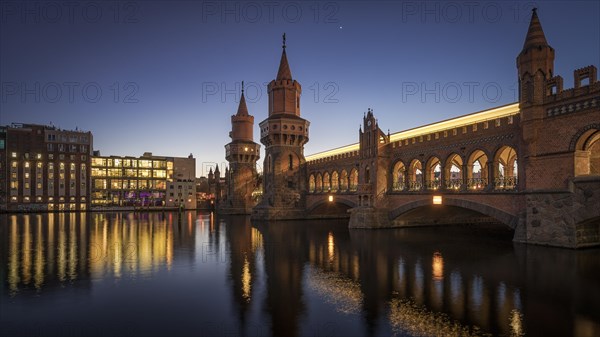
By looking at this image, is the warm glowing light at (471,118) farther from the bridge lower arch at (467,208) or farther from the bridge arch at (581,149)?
the bridge lower arch at (467,208)

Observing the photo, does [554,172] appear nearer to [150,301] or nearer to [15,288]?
[150,301]

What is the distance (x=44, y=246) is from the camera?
1079 inches

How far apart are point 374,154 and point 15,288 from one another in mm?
33103

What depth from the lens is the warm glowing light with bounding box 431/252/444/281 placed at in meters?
17.1

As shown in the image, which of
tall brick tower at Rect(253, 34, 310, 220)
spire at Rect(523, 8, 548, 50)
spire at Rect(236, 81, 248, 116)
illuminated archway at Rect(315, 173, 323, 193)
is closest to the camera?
spire at Rect(523, 8, 548, 50)

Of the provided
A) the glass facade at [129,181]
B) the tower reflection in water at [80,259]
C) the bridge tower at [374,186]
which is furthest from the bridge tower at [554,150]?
the glass facade at [129,181]

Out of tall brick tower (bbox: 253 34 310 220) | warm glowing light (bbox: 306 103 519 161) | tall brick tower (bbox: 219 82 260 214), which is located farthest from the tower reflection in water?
tall brick tower (bbox: 219 82 260 214)

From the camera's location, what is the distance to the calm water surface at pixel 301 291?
Result: 35.8 ft

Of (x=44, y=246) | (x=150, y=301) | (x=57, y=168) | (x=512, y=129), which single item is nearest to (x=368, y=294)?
(x=150, y=301)

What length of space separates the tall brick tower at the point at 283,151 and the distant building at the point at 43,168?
240ft

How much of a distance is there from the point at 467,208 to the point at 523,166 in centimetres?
622

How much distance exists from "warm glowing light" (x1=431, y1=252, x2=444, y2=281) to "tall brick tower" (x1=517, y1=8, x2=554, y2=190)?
8.88 m

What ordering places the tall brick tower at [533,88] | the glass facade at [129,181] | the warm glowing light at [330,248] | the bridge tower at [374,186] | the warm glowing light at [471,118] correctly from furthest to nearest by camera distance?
1. the glass facade at [129,181]
2. the bridge tower at [374,186]
3. the warm glowing light at [471,118]
4. the tall brick tower at [533,88]
5. the warm glowing light at [330,248]

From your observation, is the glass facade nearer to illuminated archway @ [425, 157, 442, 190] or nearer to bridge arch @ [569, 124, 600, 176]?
illuminated archway @ [425, 157, 442, 190]
